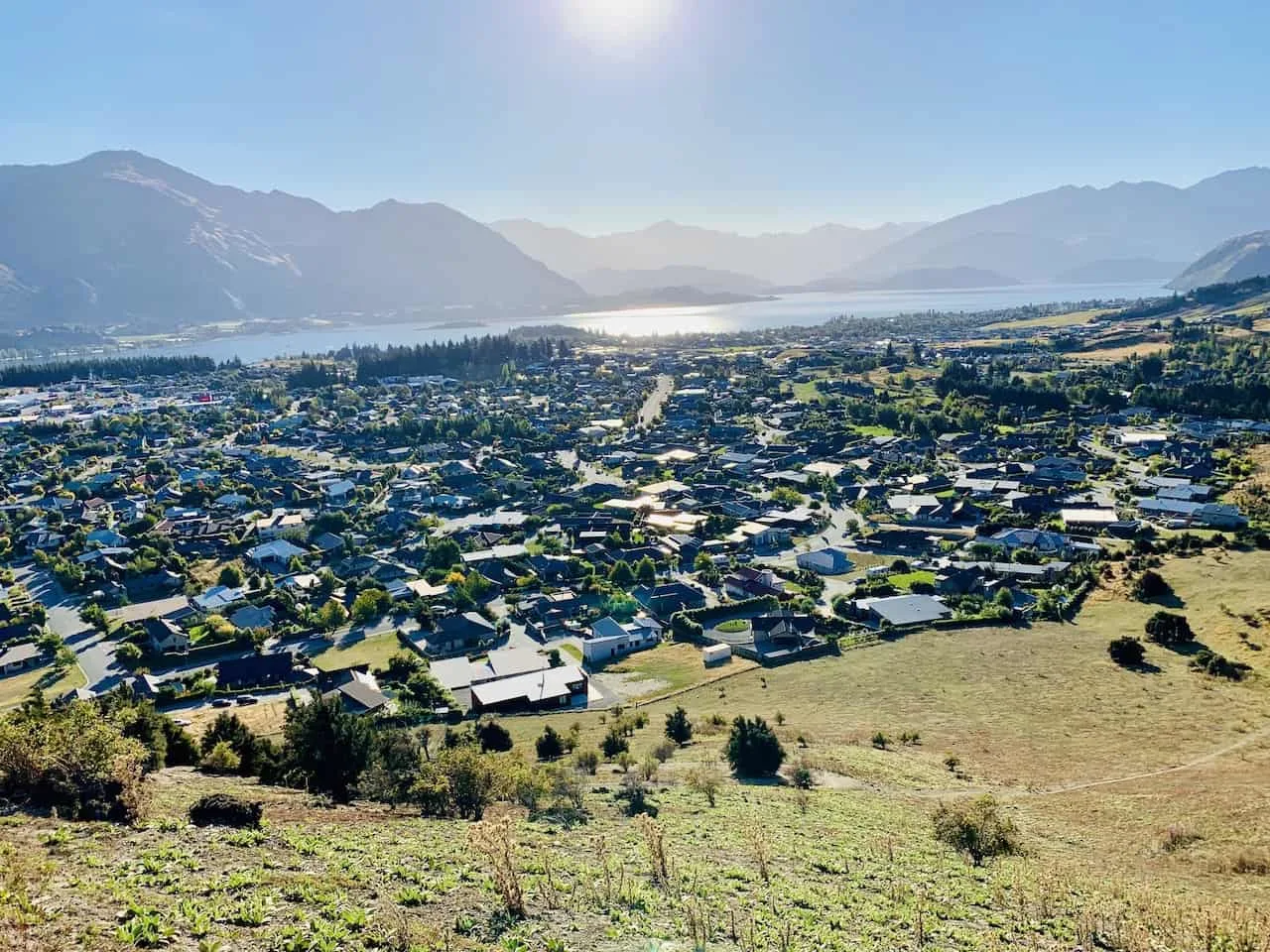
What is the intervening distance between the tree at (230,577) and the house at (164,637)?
577 centimetres

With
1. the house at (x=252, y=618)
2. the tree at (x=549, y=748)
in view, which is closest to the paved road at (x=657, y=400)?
the house at (x=252, y=618)

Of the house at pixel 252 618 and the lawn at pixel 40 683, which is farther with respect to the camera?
the house at pixel 252 618

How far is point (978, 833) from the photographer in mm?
13867

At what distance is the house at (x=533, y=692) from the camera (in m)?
26.7

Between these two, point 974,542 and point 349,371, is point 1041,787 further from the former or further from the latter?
point 349,371

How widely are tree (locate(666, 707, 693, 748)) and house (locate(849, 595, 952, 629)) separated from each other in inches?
529

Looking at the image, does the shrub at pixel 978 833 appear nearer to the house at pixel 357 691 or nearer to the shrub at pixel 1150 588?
the house at pixel 357 691

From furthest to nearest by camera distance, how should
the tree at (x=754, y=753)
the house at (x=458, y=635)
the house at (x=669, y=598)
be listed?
the house at (x=669, y=598) < the house at (x=458, y=635) < the tree at (x=754, y=753)

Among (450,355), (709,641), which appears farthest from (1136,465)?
(450,355)

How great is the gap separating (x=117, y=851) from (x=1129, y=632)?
108 feet

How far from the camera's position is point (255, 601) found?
38.8m

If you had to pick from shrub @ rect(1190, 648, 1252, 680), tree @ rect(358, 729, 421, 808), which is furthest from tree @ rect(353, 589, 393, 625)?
shrub @ rect(1190, 648, 1252, 680)

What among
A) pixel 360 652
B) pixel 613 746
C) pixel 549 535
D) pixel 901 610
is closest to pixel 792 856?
pixel 613 746

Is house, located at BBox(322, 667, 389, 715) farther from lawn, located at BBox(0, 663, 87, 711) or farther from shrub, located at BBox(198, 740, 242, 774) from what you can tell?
lawn, located at BBox(0, 663, 87, 711)
